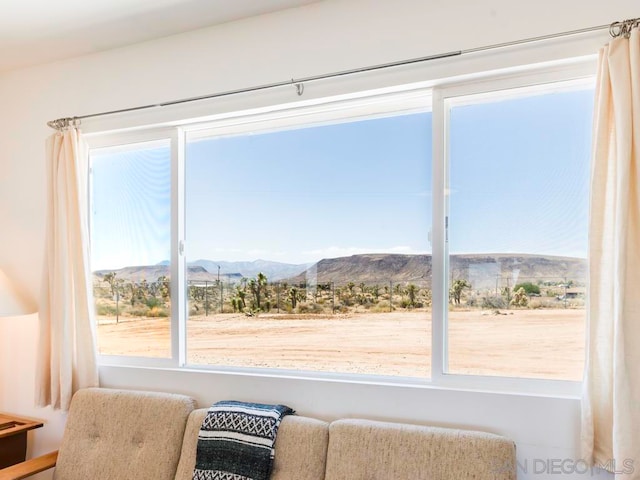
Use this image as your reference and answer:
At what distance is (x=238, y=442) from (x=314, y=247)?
0.94m

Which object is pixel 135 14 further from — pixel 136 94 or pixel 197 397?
pixel 197 397

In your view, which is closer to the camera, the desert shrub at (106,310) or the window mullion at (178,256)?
the window mullion at (178,256)

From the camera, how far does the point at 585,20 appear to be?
171 centimetres

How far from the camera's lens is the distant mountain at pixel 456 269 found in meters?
1.84

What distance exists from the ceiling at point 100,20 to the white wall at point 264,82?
0.07m

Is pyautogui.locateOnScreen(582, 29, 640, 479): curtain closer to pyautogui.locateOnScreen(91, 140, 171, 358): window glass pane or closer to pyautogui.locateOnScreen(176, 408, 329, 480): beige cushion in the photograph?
pyautogui.locateOnScreen(176, 408, 329, 480): beige cushion

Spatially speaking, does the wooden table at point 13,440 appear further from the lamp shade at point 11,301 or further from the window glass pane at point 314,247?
the window glass pane at point 314,247

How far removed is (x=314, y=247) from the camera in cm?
226

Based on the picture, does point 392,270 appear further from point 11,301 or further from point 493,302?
point 11,301

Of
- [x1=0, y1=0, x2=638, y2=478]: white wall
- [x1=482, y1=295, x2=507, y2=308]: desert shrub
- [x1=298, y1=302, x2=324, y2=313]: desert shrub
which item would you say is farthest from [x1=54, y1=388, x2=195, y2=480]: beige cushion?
[x1=482, y1=295, x2=507, y2=308]: desert shrub

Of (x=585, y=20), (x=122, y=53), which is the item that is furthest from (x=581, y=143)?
(x=122, y=53)

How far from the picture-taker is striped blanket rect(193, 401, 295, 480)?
6.12 feet

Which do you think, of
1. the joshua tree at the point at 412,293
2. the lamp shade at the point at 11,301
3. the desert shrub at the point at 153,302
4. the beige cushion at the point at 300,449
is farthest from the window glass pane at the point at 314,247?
the lamp shade at the point at 11,301

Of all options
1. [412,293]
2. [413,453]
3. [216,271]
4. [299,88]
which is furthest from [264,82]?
[413,453]
